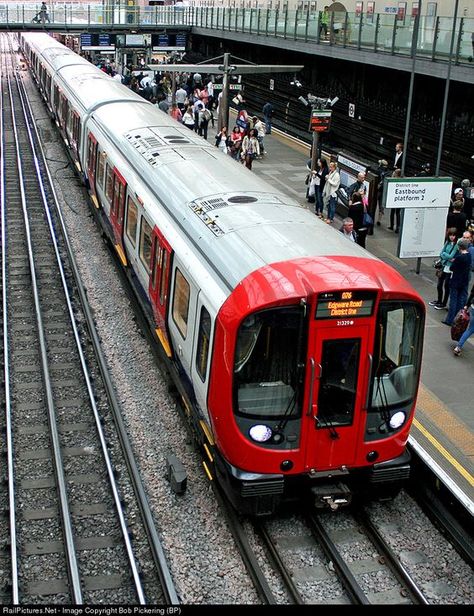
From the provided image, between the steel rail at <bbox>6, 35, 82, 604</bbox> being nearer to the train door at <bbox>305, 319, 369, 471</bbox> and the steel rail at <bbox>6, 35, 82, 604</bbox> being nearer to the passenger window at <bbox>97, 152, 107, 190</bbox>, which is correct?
the passenger window at <bbox>97, 152, 107, 190</bbox>

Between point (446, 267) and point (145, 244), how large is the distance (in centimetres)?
482

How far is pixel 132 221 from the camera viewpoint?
1181 centimetres

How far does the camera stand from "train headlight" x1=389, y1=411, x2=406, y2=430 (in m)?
7.49

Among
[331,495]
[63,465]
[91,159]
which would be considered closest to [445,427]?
[331,495]

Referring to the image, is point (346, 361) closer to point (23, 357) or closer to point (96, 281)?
point (23, 357)

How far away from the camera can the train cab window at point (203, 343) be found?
759cm

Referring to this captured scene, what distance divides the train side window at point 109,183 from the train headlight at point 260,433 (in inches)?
294

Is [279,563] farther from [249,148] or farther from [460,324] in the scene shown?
[249,148]

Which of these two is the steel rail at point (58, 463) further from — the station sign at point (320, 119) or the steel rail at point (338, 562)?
the station sign at point (320, 119)

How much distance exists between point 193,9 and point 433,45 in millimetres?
26185

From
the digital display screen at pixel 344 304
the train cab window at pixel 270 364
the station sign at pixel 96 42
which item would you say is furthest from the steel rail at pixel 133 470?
the station sign at pixel 96 42

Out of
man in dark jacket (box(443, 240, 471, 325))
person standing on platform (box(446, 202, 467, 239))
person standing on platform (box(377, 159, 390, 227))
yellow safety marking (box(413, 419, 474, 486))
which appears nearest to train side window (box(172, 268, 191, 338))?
yellow safety marking (box(413, 419, 474, 486))

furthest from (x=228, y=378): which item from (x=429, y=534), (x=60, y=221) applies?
(x=60, y=221)

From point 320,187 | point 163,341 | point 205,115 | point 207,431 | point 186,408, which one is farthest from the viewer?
point 205,115
